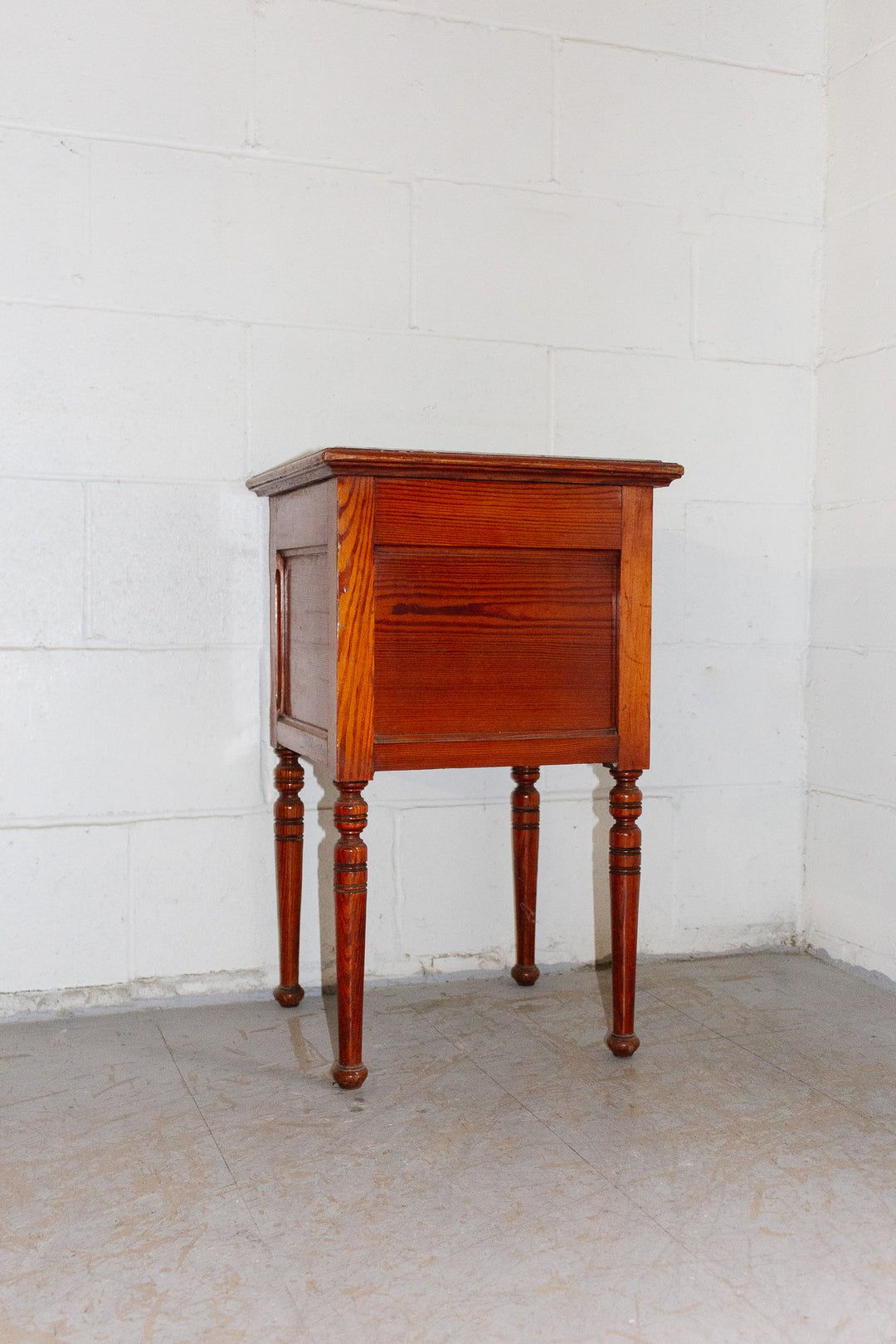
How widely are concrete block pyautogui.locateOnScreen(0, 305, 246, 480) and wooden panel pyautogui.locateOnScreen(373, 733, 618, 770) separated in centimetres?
71

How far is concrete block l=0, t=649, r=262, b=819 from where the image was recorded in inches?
80.7

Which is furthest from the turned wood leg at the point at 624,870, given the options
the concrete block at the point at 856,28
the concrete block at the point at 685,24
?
the concrete block at the point at 856,28

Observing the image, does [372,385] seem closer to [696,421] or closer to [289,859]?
[696,421]

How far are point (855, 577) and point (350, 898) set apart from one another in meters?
1.27

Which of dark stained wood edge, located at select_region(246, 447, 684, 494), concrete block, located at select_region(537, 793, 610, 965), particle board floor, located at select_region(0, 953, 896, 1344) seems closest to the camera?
particle board floor, located at select_region(0, 953, 896, 1344)

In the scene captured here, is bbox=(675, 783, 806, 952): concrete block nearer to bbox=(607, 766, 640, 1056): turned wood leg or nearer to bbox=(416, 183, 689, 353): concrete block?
bbox=(607, 766, 640, 1056): turned wood leg

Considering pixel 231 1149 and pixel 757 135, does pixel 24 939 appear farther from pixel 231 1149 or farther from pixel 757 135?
pixel 757 135

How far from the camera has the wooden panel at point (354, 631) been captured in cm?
163

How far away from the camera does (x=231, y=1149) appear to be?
5.12 ft

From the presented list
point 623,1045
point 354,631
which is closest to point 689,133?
point 354,631

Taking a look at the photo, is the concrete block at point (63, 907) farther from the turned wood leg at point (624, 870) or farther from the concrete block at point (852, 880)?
the concrete block at point (852, 880)

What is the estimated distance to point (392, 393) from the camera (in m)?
2.22

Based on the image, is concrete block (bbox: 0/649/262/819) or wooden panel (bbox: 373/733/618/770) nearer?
wooden panel (bbox: 373/733/618/770)

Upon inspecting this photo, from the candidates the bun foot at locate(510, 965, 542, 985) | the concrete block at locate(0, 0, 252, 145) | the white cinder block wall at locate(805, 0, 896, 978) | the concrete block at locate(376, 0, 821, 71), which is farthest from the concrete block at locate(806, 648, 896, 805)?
the concrete block at locate(0, 0, 252, 145)
